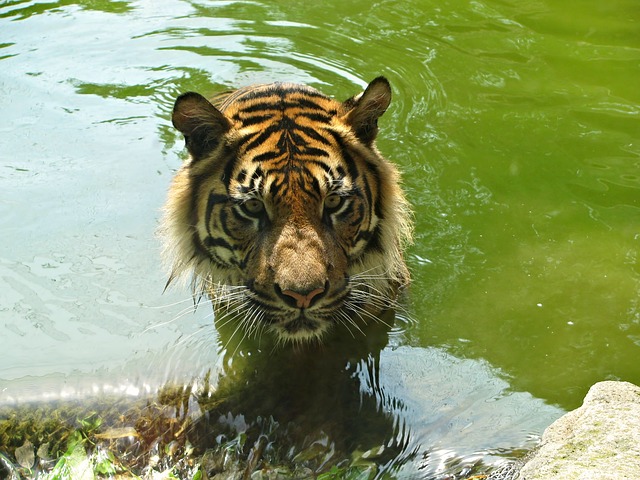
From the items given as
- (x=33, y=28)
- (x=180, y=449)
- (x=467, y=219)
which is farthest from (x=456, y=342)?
(x=33, y=28)

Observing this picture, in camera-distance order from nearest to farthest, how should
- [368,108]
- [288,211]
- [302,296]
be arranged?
1. [302,296]
2. [288,211]
3. [368,108]

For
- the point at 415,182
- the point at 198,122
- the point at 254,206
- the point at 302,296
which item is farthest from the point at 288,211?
the point at 415,182

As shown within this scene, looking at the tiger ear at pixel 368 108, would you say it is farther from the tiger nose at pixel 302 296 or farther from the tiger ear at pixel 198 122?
the tiger nose at pixel 302 296

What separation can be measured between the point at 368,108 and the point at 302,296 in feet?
3.28

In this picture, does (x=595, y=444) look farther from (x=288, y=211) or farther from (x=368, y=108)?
(x=368, y=108)

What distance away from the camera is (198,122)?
3588mm

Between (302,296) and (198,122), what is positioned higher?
(198,122)

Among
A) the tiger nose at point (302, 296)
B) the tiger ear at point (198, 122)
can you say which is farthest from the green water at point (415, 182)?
the tiger ear at point (198, 122)

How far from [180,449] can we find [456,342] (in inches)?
59.1

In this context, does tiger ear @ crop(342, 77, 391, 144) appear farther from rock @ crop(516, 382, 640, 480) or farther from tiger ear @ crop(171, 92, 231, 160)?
rock @ crop(516, 382, 640, 480)

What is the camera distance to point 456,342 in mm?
4176

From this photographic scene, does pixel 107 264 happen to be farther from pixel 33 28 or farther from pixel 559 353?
pixel 33 28

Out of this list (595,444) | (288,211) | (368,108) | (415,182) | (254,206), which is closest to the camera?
(595,444)

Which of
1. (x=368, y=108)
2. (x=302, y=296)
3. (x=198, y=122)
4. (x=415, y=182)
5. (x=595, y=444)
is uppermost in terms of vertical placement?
(x=368, y=108)
